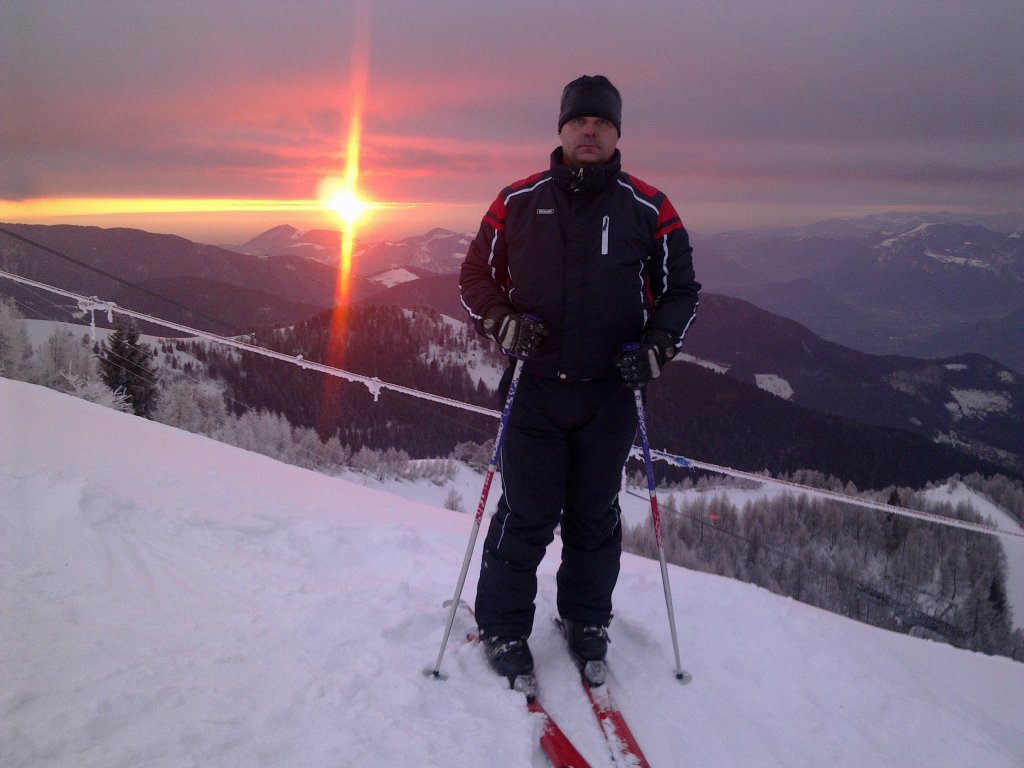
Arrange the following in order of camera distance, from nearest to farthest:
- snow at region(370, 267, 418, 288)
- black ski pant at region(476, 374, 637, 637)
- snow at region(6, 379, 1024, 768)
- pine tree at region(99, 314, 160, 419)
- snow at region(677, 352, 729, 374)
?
Result: snow at region(6, 379, 1024, 768)
black ski pant at region(476, 374, 637, 637)
pine tree at region(99, 314, 160, 419)
snow at region(677, 352, 729, 374)
snow at region(370, 267, 418, 288)

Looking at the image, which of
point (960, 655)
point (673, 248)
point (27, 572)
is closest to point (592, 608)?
point (673, 248)

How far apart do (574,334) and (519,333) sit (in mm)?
255

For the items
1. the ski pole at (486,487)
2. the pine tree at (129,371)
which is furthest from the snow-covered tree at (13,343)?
the ski pole at (486,487)

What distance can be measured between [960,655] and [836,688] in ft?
5.76

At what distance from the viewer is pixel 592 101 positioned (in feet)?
8.04

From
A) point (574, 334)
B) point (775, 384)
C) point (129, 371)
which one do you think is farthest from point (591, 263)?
point (775, 384)

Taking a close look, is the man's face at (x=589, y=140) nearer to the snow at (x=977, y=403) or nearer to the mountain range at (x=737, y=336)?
the mountain range at (x=737, y=336)

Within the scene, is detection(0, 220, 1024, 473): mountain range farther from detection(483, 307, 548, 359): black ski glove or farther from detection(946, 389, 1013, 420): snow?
detection(483, 307, 548, 359): black ski glove

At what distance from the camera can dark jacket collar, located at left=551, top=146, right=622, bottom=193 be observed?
7.99ft

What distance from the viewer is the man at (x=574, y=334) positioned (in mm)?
2477

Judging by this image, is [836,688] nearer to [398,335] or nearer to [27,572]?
[27,572]

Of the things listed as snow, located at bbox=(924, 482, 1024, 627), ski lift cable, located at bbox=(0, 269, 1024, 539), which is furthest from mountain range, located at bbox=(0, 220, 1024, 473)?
ski lift cable, located at bbox=(0, 269, 1024, 539)

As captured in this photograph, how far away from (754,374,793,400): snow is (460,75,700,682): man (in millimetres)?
141995

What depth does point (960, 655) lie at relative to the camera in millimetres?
3674
